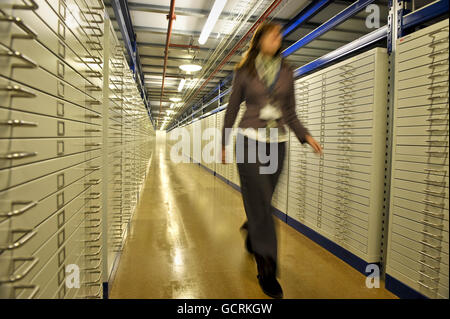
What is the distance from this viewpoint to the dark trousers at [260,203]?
1766mm

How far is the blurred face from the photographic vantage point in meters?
1.80

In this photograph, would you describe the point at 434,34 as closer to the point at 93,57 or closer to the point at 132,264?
the point at 93,57

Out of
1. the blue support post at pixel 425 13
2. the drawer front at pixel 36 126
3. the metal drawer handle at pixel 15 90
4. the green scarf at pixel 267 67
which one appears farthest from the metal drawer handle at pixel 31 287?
the blue support post at pixel 425 13

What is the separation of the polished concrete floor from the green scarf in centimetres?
141

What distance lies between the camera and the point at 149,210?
12.8 feet

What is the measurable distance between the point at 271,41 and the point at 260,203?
1.07 m

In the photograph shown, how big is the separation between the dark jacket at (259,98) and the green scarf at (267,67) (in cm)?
3

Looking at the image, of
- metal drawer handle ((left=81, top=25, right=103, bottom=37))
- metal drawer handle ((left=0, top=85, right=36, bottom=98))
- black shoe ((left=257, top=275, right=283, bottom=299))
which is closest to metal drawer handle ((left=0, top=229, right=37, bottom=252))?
metal drawer handle ((left=0, top=85, right=36, bottom=98))

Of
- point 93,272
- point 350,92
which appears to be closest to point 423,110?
point 350,92

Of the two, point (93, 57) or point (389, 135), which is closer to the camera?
point (93, 57)

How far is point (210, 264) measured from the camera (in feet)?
7.32
